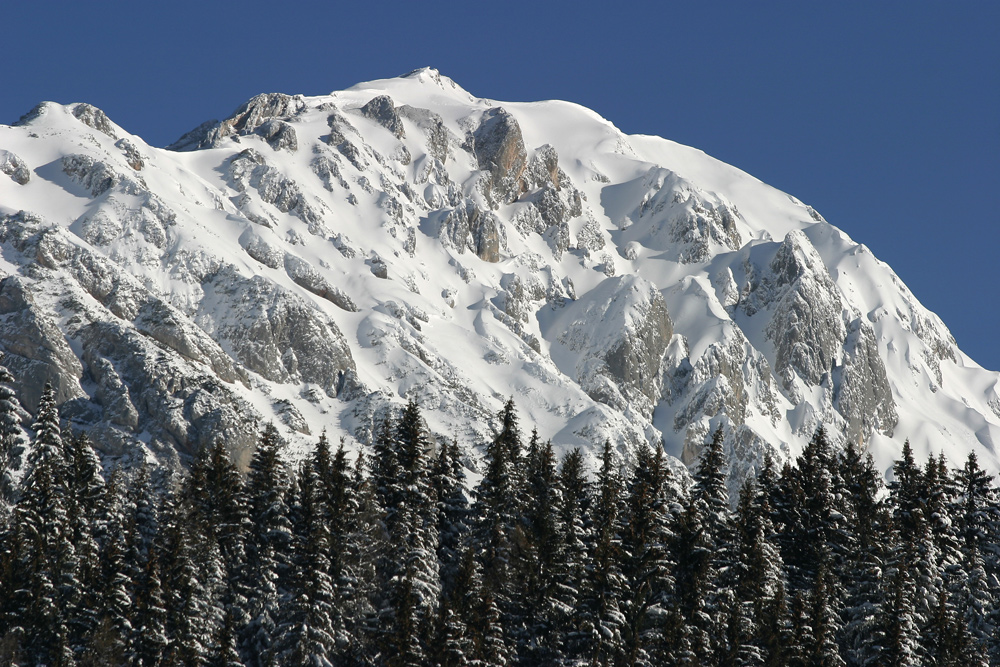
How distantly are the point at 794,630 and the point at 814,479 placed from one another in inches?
885

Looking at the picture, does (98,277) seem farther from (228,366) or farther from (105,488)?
(105,488)

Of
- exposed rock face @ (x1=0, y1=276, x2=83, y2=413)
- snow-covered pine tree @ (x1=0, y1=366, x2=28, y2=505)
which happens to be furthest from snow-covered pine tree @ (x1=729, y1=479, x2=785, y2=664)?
exposed rock face @ (x1=0, y1=276, x2=83, y2=413)

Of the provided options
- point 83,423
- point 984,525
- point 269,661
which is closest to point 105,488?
point 269,661

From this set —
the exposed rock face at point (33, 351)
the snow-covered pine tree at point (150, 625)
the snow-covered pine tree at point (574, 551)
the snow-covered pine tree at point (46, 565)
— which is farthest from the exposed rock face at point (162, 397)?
the snow-covered pine tree at point (150, 625)

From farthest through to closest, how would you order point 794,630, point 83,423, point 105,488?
point 83,423
point 105,488
point 794,630

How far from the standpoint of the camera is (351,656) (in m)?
70.5

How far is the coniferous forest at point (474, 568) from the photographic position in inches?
2608

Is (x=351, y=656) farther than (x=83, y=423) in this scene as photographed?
No

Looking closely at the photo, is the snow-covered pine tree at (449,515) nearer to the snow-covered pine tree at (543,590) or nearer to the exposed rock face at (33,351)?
the snow-covered pine tree at (543,590)

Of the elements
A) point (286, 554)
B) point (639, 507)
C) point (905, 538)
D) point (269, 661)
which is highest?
point (905, 538)

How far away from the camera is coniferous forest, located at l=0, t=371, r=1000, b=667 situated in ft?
217

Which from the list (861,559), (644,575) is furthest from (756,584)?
(861,559)

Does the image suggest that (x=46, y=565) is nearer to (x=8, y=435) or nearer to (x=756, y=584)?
(x=8, y=435)

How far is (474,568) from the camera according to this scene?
6806cm
